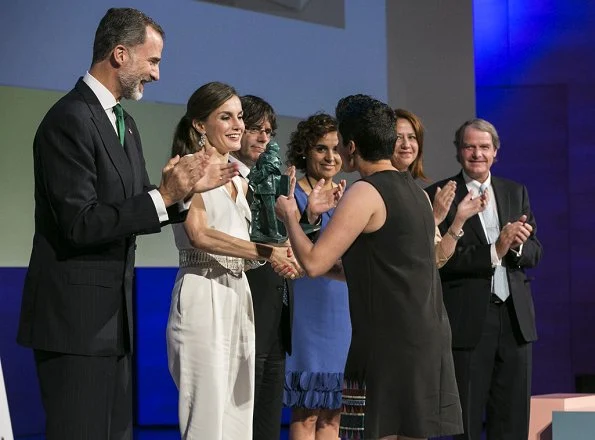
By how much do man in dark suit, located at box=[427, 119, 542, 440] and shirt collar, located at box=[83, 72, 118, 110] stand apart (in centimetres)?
211

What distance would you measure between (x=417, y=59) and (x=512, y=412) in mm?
2675

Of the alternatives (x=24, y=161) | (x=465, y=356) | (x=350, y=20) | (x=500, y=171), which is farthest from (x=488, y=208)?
(x=500, y=171)

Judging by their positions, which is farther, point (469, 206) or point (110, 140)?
point (469, 206)

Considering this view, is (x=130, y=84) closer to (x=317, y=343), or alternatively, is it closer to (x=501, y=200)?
(x=317, y=343)

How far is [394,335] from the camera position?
2.96m

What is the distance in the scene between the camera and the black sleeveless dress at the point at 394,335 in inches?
116

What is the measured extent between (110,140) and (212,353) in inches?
37.2

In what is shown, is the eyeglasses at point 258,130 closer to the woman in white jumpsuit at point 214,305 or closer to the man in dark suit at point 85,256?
the woman in white jumpsuit at point 214,305

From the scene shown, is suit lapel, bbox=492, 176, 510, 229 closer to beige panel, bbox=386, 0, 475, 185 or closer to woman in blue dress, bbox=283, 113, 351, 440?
woman in blue dress, bbox=283, 113, 351, 440

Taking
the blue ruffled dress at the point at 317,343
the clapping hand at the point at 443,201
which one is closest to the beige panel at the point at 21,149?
the blue ruffled dress at the point at 317,343

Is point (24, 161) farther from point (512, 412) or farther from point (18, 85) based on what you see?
point (512, 412)

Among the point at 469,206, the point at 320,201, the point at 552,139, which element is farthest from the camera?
the point at 552,139

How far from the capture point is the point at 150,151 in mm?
5805

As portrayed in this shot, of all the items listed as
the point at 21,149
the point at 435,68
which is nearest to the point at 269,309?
the point at 21,149
